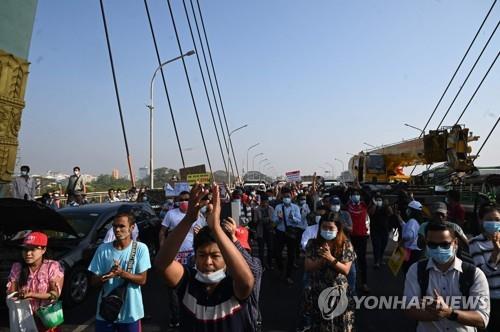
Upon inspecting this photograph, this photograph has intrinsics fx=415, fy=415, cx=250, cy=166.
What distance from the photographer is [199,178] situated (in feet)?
26.7

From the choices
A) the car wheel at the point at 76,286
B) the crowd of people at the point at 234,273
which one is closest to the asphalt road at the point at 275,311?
the car wheel at the point at 76,286

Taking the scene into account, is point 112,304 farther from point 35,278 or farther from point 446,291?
point 446,291

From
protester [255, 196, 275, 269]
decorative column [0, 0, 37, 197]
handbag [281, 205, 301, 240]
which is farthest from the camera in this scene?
protester [255, 196, 275, 269]

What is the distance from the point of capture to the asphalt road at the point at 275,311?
17.3ft

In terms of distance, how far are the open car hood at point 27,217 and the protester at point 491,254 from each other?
4.92 meters

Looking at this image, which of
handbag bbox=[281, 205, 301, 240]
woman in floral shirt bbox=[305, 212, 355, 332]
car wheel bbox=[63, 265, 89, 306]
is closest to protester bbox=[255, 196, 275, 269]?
handbag bbox=[281, 205, 301, 240]

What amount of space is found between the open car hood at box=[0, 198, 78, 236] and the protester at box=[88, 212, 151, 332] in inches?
80.8

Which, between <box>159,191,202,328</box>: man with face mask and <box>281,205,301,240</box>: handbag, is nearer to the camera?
<box>159,191,202,328</box>: man with face mask

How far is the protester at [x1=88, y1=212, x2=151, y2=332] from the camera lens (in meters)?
3.41

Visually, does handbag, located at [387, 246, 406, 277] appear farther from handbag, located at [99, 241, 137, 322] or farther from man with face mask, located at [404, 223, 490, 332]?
handbag, located at [99, 241, 137, 322]

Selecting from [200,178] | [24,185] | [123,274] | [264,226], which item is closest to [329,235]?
[123,274]

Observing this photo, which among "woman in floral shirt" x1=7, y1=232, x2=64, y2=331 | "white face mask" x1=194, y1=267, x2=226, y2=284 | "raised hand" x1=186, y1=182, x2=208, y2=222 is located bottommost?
→ "white face mask" x1=194, y1=267, x2=226, y2=284

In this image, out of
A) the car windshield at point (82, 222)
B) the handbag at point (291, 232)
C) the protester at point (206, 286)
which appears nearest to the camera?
the protester at point (206, 286)

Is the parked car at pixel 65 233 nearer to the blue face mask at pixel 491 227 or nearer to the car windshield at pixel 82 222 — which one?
the car windshield at pixel 82 222
